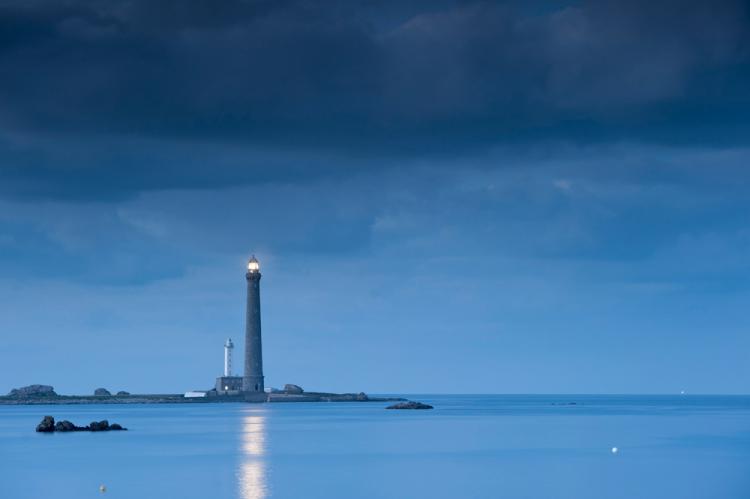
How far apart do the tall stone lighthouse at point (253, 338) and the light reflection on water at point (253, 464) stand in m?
30.4

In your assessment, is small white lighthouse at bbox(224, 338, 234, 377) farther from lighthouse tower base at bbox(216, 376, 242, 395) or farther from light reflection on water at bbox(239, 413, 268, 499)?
light reflection on water at bbox(239, 413, 268, 499)

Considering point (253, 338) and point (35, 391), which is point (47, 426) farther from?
point (35, 391)

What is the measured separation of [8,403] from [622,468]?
439ft

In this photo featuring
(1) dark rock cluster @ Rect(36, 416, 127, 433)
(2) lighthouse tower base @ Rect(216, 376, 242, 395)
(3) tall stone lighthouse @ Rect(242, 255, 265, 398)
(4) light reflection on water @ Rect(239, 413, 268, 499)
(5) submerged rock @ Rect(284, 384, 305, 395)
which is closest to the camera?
(4) light reflection on water @ Rect(239, 413, 268, 499)

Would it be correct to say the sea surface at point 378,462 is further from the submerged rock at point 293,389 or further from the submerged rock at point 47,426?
the submerged rock at point 293,389

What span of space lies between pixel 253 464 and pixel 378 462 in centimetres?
747

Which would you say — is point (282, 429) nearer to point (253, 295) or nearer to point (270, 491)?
point (253, 295)

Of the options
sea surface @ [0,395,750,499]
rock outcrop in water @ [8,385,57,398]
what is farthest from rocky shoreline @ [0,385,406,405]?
sea surface @ [0,395,750,499]

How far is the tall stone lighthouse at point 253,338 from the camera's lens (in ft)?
466

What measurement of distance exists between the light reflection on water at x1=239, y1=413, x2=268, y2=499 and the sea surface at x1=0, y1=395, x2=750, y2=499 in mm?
67

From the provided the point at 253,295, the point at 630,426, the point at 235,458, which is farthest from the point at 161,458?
the point at 253,295

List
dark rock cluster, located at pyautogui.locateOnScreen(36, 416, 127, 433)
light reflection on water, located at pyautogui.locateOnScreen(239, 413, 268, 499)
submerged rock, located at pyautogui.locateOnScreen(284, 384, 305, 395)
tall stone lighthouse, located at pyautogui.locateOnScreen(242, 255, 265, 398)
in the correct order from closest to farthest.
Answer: light reflection on water, located at pyautogui.locateOnScreen(239, 413, 268, 499) < dark rock cluster, located at pyautogui.locateOnScreen(36, 416, 127, 433) < tall stone lighthouse, located at pyautogui.locateOnScreen(242, 255, 265, 398) < submerged rock, located at pyautogui.locateOnScreen(284, 384, 305, 395)

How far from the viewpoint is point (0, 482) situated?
6284cm

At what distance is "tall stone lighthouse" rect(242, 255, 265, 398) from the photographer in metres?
142
